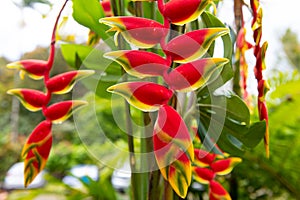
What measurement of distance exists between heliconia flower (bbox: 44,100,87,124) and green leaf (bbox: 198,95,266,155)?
12cm

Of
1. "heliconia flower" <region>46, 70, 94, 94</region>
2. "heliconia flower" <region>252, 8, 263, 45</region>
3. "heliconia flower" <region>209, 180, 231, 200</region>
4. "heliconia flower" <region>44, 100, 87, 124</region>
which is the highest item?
"heliconia flower" <region>252, 8, 263, 45</region>

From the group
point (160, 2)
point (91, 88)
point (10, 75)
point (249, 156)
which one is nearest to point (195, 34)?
point (160, 2)

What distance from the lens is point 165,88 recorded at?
21 cm

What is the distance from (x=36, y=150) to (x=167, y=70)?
14 cm

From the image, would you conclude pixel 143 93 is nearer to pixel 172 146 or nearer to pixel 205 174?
pixel 172 146

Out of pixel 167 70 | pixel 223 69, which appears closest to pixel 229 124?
pixel 223 69

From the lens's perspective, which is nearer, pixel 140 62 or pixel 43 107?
pixel 140 62

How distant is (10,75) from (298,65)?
127 inches

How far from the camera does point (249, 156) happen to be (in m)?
0.84

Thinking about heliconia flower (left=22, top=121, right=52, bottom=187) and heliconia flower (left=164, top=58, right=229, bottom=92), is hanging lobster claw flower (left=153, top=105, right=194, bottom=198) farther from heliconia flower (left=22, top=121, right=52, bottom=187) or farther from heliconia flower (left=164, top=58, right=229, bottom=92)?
heliconia flower (left=22, top=121, right=52, bottom=187)

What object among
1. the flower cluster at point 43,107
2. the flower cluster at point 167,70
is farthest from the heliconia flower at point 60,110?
the flower cluster at point 167,70

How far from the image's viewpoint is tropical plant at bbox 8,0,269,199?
21 cm

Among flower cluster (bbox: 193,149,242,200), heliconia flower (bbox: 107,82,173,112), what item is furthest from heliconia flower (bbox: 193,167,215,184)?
heliconia flower (bbox: 107,82,173,112)

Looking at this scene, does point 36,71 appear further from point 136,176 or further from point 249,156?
point 249,156
